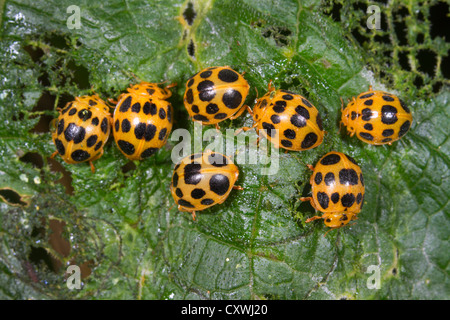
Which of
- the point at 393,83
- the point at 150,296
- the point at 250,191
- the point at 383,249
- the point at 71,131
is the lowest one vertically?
the point at 150,296

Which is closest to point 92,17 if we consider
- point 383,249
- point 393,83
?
point 393,83

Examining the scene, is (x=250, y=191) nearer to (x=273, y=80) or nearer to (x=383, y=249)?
(x=273, y=80)

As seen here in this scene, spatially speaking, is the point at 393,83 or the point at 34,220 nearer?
the point at 34,220

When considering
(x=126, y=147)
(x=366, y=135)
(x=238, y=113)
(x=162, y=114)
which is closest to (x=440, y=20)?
(x=366, y=135)

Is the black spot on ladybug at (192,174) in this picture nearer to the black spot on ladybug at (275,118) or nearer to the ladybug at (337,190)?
the black spot on ladybug at (275,118)

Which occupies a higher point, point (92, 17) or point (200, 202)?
point (92, 17)

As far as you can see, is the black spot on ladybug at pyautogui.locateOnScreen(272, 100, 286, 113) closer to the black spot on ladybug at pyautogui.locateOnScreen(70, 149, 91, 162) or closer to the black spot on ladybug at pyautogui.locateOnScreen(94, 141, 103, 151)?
the black spot on ladybug at pyautogui.locateOnScreen(94, 141, 103, 151)

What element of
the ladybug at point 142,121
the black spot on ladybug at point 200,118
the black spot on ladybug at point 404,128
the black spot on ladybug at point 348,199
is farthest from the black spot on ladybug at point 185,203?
the black spot on ladybug at point 404,128
